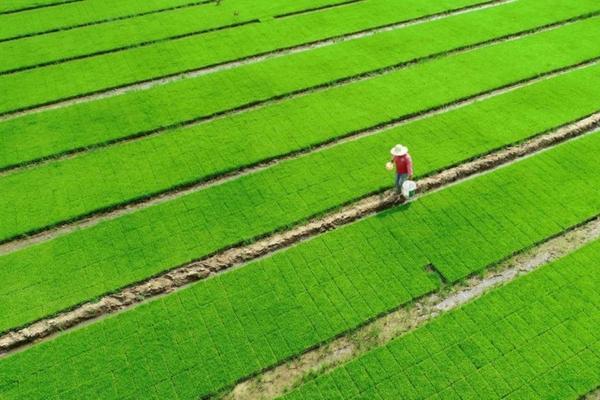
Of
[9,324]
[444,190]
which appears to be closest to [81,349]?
[9,324]

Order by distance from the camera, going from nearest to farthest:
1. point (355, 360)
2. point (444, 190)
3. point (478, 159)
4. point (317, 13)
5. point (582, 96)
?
point (355, 360), point (444, 190), point (478, 159), point (582, 96), point (317, 13)

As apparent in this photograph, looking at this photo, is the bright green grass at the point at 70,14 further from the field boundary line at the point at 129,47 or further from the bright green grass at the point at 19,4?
the field boundary line at the point at 129,47

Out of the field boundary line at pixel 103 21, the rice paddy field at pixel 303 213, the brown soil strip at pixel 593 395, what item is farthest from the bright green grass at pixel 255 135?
the field boundary line at pixel 103 21

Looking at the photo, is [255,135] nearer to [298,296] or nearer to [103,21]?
[298,296]

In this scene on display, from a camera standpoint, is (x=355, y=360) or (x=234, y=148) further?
(x=234, y=148)

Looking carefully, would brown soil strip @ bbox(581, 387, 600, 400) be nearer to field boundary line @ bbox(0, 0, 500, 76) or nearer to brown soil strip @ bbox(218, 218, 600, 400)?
brown soil strip @ bbox(218, 218, 600, 400)

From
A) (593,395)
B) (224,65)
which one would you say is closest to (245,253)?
(593,395)

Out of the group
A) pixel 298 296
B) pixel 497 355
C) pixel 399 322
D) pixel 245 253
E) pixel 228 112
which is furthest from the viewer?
pixel 228 112

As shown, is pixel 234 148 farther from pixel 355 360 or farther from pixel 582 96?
pixel 582 96
